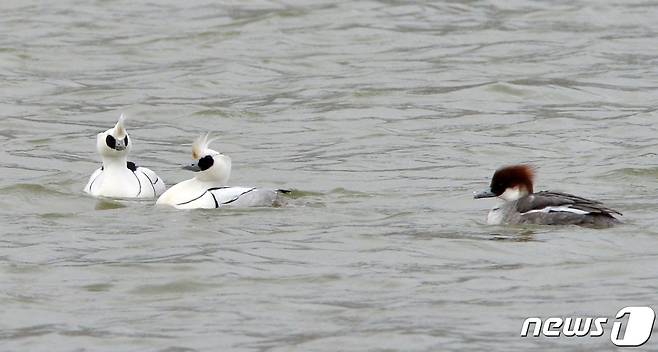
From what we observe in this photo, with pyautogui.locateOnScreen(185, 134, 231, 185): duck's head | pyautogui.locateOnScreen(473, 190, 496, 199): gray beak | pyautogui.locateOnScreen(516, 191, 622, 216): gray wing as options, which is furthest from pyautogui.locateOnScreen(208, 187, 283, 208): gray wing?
pyautogui.locateOnScreen(516, 191, 622, 216): gray wing

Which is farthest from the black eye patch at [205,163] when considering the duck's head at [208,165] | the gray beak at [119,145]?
the gray beak at [119,145]

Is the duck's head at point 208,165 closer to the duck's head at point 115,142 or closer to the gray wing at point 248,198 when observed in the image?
the gray wing at point 248,198

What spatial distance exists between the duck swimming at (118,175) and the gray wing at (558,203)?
12.6 feet

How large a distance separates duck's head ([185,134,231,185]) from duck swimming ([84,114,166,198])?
0.87 m

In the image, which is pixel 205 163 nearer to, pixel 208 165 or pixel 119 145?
pixel 208 165

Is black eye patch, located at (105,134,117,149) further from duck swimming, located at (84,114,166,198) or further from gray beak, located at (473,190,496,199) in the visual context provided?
Result: gray beak, located at (473,190,496,199)

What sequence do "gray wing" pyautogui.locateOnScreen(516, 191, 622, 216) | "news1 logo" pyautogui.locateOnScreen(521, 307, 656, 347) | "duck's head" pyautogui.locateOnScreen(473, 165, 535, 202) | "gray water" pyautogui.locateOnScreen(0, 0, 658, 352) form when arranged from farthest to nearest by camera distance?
"duck's head" pyautogui.locateOnScreen(473, 165, 535, 202), "gray wing" pyautogui.locateOnScreen(516, 191, 622, 216), "gray water" pyautogui.locateOnScreen(0, 0, 658, 352), "news1 logo" pyautogui.locateOnScreen(521, 307, 656, 347)

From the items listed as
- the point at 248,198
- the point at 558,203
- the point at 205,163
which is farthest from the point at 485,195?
the point at 205,163

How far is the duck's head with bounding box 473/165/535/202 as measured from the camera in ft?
43.2

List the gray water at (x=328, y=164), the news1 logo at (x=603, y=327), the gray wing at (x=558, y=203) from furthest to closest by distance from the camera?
the gray wing at (x=558, y=203)
the gray water at (x=328, y=164)
the news1 logo at (x=603, y=327)

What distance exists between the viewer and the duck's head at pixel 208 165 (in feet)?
47.3

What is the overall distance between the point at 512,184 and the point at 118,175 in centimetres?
392

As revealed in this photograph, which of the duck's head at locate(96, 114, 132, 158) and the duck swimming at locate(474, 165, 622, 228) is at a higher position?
the duck's head at locate(96, 114, 132, 158)

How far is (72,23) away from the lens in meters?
25.3
